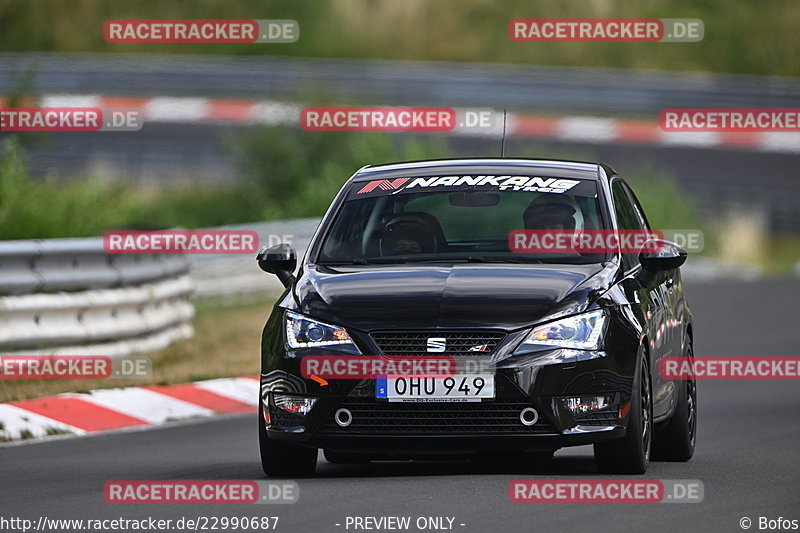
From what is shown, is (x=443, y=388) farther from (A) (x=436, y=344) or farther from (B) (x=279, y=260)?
(B) (x=279, y=260)

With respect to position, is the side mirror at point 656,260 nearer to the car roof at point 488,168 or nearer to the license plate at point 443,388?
the car roof at point 488,168

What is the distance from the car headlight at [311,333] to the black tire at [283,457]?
1.49 ft

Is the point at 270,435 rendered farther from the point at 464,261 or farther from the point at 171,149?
the point at 171,149

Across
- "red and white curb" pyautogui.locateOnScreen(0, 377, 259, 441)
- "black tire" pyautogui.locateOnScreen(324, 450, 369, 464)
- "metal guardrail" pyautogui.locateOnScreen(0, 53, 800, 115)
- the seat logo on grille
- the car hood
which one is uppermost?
"metal guardrail" pyautogui.locateOnScreen(0, 53, 800, 115)

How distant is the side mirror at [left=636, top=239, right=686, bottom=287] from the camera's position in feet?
32.4

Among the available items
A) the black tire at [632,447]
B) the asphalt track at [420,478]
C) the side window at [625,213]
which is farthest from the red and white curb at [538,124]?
the black tire at [632,447]

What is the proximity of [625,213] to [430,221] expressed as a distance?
1.21m

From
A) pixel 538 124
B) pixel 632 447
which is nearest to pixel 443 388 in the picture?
pixel 632 447

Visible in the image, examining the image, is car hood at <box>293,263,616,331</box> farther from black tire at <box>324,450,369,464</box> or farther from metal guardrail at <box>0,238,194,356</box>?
metal guardrail at <box>0,238,194,356</box>

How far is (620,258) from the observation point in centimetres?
984

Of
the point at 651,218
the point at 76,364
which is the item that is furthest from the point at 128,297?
the point at 651,218

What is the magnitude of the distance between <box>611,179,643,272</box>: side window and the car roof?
0.64 ft

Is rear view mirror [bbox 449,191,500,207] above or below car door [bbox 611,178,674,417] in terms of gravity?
above

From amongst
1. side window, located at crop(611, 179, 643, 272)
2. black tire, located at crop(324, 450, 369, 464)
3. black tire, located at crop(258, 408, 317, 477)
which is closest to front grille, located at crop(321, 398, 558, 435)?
black tire, located at crop(258, 408, 317, 477)
